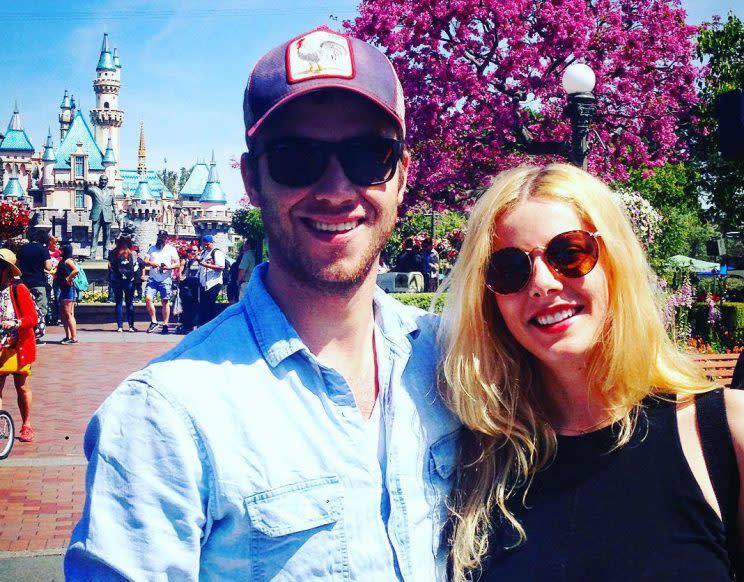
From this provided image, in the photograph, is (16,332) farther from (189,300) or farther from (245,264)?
(189,300)

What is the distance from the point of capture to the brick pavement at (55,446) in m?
5.06

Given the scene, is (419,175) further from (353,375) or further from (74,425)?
(353,375)

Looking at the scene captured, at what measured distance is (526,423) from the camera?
7.47 ft

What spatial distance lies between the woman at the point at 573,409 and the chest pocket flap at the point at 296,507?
17.1 inches

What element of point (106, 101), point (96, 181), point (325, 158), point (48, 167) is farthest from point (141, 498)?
point (106, 101)

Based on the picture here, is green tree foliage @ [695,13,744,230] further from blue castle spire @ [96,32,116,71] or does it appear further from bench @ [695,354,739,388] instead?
blue castle spire @ [96,32,116,71]

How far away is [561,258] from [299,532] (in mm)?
1022

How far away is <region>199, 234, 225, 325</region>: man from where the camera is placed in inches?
575

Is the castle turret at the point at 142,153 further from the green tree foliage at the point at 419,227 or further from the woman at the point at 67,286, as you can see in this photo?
the woman at the point at 67,286

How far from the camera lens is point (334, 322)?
6.60 feet

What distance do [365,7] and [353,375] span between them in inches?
489

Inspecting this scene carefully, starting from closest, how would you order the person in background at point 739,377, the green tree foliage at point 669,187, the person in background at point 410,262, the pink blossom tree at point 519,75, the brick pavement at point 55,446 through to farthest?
1. the person in background at point 739,377
2. the brick pavement at point 55,446
3. the pink blossom tree at point 519,75
4. the person in background at point 410,262
5. the green tree foliage at point 669,187

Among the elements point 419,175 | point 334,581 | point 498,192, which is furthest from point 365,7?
point 334,581

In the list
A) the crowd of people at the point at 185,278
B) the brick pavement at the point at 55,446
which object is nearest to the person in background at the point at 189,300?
the crowd of people at the point at 185,278
